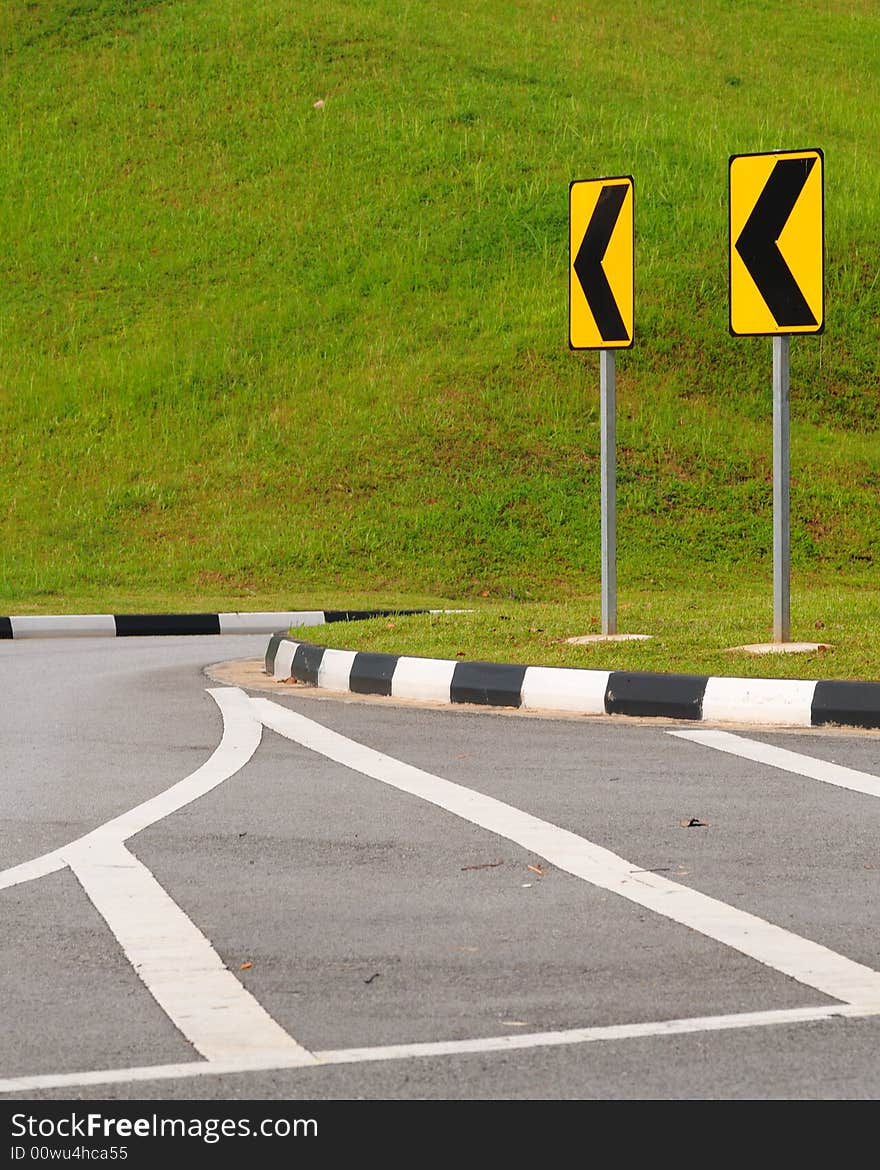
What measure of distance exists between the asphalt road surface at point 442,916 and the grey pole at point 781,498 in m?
1.94

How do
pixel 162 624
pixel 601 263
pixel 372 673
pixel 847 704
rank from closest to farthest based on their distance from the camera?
pixel 847 704 < pixel 601 263 < pixel 372 673 < pixel 162 624

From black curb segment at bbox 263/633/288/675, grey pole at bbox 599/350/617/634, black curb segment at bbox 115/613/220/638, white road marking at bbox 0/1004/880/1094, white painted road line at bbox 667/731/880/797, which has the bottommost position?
black curb segment at bbox 115/613/220/638

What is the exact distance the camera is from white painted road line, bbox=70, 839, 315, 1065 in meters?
4.38

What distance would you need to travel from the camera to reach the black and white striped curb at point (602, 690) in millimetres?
10336

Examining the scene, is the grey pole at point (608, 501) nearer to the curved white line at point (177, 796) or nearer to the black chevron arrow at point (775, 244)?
the black chevron arrow at point (775, 244)

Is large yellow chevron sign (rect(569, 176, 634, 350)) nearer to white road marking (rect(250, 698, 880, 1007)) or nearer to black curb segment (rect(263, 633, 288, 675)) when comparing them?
black curb segment (rect(263, 633, 288, 675))

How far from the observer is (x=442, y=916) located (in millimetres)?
5688

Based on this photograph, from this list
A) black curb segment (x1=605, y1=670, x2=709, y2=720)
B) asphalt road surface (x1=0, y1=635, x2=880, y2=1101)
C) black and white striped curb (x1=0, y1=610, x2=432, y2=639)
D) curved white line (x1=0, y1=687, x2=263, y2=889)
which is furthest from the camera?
black and white striped curb (x1=0, y1=610, x2=432, y2=639)

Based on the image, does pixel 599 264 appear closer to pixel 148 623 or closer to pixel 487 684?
pixel 487 684

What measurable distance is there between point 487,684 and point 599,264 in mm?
2886

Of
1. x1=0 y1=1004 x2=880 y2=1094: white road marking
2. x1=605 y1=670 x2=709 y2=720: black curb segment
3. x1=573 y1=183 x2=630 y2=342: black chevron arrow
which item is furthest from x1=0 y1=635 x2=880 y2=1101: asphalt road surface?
x1=573 y1=183 x2=630 y2=342: black chevron arrow

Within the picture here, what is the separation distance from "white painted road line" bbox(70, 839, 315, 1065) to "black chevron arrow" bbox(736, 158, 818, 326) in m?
6.26

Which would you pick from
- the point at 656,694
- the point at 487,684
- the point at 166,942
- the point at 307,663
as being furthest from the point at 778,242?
the point at 166,942

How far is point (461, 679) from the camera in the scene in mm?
12023
